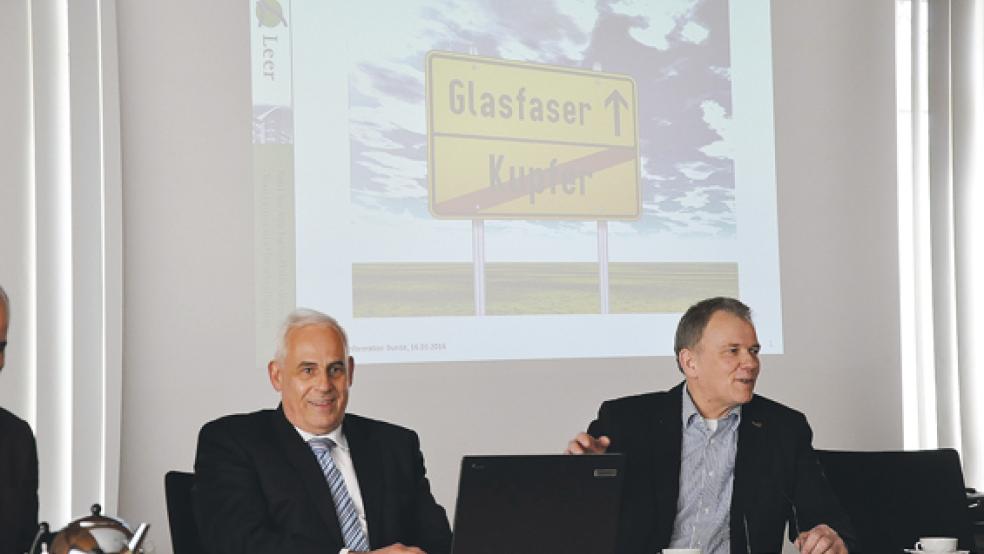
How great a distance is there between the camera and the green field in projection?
5016 millimetres

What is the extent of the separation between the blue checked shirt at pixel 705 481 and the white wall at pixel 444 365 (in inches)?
73.5

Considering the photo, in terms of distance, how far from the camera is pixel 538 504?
2.41 meters

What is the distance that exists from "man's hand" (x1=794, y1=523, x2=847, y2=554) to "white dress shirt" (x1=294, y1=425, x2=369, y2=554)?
105 cm

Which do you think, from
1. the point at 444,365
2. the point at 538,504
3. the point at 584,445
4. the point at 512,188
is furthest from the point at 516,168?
the point at 538,504

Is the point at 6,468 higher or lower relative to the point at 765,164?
lower

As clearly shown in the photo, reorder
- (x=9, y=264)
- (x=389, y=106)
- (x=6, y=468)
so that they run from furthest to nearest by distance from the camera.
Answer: (x=389, y=106), (x=9, y=264), (x=6, y=468)

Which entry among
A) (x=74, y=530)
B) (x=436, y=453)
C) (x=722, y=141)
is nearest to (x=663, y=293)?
(x=722, y=141)

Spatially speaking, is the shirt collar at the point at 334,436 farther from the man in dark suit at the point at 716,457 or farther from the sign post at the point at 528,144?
the sign post at the point at 528,144

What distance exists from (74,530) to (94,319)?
244 centimetres

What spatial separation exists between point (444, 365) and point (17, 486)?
2460 millimetres

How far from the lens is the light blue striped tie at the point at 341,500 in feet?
9.57

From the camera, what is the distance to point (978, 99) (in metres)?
5.95

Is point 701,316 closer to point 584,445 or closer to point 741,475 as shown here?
point 741,475

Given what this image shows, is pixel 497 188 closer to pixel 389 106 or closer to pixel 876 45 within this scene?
pixel 389 106
